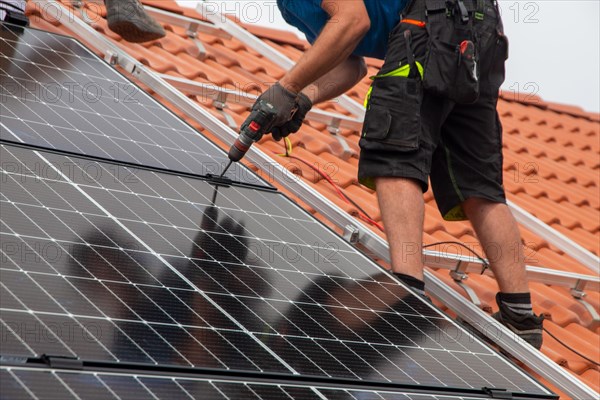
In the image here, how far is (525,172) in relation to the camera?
8.05 meters

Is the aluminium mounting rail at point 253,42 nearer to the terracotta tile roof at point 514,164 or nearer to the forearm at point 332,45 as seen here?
the terracotta tile roof at point 514,164

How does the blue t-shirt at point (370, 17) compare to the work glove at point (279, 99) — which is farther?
the blue t-shirt at point (370, 17)

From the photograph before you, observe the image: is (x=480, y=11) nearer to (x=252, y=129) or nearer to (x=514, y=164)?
(x=252, y=129)

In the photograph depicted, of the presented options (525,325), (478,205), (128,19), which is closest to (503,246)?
(478,205)

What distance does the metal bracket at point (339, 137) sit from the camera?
21.1 feet

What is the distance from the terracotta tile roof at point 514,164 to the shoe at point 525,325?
280 mm

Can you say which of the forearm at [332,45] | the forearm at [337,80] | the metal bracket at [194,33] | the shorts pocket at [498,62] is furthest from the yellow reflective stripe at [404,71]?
the metal bracket at [194,33]

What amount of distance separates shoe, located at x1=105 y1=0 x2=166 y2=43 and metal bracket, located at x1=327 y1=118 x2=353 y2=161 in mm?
1367

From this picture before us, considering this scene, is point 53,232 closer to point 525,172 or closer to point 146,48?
point 146,48

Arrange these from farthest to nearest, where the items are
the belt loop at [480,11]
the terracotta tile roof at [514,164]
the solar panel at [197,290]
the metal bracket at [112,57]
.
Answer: the metal bracket at [112,57] < the terracotta tile roof at [514,164] < the belt loop at [480,11] < the solar panel at [197,290]

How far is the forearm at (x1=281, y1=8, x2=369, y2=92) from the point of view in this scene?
165 inches

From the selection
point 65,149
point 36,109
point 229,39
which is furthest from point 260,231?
point 229,39

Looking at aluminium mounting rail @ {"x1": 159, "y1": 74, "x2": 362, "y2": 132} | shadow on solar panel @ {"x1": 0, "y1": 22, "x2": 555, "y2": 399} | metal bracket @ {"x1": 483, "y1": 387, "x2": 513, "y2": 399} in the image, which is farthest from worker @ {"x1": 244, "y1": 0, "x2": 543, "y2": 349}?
aluminium mounting rail @ {"x1": 159, "y1": 74, "x2": 362, "y2": 132}

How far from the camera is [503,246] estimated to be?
4551 mm
